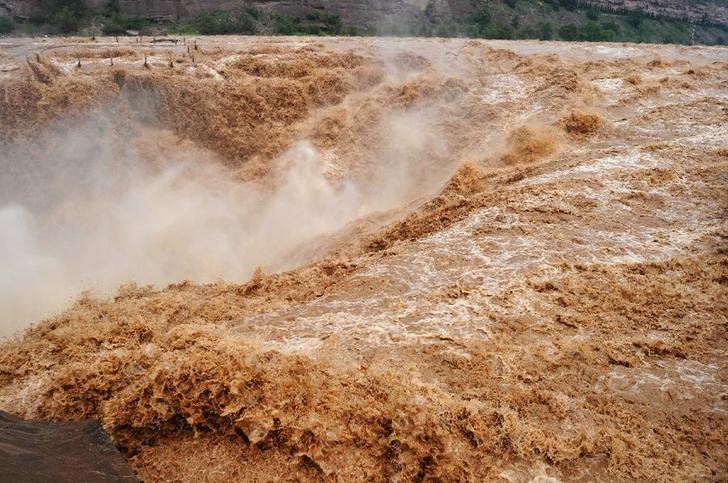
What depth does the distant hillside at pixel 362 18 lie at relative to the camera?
86.9 feet

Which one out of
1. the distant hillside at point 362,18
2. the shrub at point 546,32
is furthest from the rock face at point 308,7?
the shrub at point 546,32

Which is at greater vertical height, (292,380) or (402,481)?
(292,380)

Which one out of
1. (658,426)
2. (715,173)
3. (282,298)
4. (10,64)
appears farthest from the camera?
(10,64)

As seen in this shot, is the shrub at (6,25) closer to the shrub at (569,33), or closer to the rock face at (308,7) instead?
the rock face at (308,7)

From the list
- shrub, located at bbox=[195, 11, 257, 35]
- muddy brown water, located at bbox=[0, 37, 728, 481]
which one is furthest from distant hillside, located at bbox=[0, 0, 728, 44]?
muddy brown water, located at bbox=[0, 37, 728, 481]

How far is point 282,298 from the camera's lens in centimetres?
683

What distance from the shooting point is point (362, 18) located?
3231cm

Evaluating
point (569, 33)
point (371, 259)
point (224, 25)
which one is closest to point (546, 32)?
point (569, 33)

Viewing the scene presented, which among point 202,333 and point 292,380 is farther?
point 202,333

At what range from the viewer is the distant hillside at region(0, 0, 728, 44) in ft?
86.9

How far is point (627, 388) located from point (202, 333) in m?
4.60

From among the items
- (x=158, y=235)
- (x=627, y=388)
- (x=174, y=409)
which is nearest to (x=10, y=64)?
(x=158, y=235)

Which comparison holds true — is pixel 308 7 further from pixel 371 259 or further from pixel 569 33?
pixel 371 259

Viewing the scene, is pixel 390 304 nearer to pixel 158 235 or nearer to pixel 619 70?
pixel 158 235
